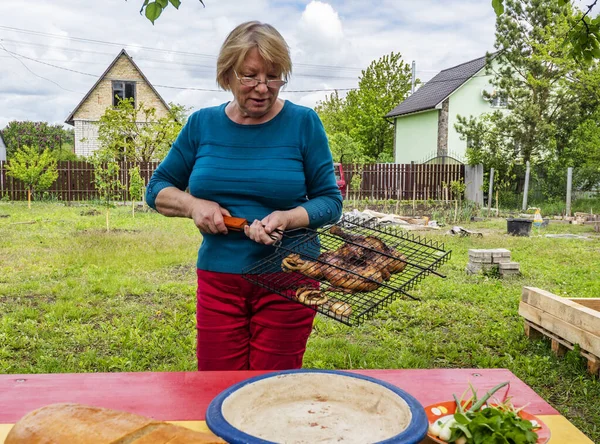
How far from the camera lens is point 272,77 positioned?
2.26 metres

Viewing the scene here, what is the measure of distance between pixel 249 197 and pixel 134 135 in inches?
832

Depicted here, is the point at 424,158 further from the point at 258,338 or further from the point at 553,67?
the point at 258,338

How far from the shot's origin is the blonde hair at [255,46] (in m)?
2.19

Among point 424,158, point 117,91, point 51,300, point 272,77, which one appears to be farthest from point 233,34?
point 117,91

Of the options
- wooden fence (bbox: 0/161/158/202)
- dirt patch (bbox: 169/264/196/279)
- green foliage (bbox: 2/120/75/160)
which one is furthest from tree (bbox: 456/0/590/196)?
green foliage (bbox: 2/120/75/160)

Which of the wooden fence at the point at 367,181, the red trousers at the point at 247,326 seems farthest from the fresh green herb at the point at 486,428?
the wooden fence at the point at 367,181

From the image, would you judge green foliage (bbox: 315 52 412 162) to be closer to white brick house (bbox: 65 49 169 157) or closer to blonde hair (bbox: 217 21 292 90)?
white brick house (bbox: 65 49 169 157)

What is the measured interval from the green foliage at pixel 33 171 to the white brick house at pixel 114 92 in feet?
38.2

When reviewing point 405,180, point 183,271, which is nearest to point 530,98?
point 405,180

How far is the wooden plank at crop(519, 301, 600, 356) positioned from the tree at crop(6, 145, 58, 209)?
17865 millimetres

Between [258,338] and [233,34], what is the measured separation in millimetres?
1170

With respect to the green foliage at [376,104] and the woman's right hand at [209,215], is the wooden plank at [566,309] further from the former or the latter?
the green foliage at [376,104]

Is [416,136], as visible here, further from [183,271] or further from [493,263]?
[183,271]

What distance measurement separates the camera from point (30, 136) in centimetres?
4394
